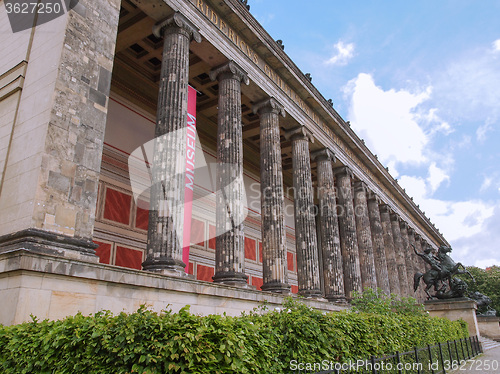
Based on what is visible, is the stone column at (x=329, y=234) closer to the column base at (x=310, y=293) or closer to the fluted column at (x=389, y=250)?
the column base at (x=310, y=293)

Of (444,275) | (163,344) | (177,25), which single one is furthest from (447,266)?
→ (163,344)

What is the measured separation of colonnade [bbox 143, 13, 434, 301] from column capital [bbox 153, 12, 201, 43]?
1.3 inches

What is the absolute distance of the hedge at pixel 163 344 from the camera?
162 inches

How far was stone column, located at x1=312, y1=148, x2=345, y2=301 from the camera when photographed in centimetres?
1972

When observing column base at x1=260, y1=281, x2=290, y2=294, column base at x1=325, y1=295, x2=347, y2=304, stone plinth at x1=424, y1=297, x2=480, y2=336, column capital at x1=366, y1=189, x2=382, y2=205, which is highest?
column capital at x1=366, y1=189, x2=382, y2=205

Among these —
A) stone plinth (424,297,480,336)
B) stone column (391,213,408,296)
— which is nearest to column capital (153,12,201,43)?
stone plinth (424,297,480,336)

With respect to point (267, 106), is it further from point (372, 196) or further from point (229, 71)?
point (372, 196)

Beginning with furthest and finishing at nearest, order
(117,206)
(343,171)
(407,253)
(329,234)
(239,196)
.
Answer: (407,253) → (343,171) → (329,234) → (117,206) → (239,196)

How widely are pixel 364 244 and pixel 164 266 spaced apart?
1815cm

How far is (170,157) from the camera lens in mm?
11406

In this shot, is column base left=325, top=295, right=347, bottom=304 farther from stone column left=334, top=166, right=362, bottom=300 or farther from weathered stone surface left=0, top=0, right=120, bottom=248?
weathered stone surface left=0, top=0, right=120, bottom=248

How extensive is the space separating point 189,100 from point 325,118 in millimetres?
11749

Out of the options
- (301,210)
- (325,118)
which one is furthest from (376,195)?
(301,210)

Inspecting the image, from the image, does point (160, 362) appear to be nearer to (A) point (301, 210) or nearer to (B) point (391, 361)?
(B) point (391, 361)
